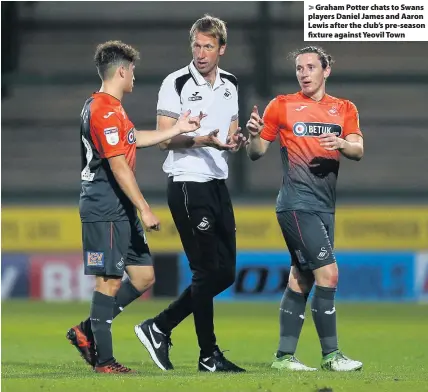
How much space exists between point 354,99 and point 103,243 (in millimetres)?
10322

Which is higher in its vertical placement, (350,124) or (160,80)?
(350,124)

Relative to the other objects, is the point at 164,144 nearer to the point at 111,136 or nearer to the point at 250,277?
the point at 111,136

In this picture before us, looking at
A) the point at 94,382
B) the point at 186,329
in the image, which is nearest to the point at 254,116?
the point at 94,382

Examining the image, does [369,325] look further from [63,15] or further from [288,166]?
[63,15]

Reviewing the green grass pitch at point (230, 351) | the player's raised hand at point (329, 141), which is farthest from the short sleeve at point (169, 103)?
the green grass pitch at point (230, 351)

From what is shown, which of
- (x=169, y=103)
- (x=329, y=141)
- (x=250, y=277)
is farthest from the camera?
(x=250, y=277)

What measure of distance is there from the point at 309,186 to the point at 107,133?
1249mm

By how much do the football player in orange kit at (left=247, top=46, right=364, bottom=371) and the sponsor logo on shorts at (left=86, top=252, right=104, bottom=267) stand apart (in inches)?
43.1

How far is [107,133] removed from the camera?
619cm

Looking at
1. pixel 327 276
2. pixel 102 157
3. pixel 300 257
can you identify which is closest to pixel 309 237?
pixel 300 257

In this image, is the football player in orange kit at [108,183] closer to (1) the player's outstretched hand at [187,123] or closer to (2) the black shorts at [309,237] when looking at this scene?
(1) the player's outstretched hand at [187,123]

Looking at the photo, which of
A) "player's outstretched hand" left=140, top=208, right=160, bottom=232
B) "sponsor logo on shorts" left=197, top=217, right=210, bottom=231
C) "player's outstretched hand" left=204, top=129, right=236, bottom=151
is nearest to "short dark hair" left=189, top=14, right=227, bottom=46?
"player's outstretched hand" left=204, top=129, right=236, bottom=151

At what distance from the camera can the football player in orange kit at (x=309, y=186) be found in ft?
21.7

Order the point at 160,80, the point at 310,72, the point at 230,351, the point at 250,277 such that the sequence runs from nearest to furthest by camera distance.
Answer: the point at 310,72 → the point at 230,351 → the point at 250,277 → the point at 160,80
